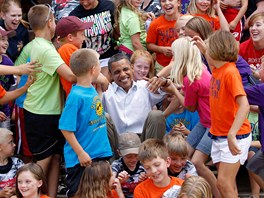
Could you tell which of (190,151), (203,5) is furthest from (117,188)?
(203,5)

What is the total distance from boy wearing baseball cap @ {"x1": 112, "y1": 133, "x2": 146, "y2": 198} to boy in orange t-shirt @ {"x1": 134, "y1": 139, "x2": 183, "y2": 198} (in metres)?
0.50

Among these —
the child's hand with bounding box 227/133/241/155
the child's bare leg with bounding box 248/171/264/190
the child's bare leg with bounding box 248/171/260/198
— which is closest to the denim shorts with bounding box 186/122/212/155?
the child's bare leg with bounding box 248/171/264/190

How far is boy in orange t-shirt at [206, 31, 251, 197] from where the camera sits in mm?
6168

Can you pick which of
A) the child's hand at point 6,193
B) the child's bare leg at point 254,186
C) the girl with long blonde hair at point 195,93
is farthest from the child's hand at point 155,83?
the child's hand at point 6,193

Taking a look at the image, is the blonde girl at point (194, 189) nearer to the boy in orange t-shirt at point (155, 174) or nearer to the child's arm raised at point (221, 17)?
the boy in orange t-shirt at point (155, 174)

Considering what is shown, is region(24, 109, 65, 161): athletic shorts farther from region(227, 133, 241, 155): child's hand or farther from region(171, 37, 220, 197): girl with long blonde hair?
region(227, 133, 241, 155): child's hand

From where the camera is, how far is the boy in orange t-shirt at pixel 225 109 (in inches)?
243

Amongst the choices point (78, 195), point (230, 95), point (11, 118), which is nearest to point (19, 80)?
point (11, 118)

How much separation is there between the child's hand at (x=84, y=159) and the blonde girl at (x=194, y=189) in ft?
3.30

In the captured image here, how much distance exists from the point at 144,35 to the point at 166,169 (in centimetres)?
280

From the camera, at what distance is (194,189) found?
5570mm

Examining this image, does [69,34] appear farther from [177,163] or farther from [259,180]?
[259,180]

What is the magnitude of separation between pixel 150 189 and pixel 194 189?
2.39 feet

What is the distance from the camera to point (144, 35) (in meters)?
8.69
